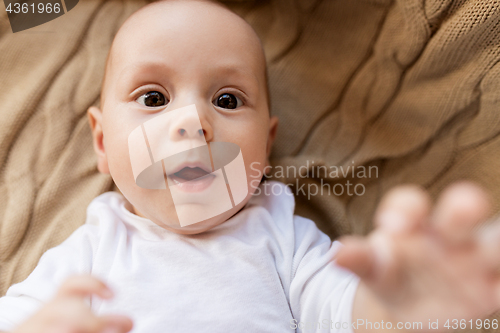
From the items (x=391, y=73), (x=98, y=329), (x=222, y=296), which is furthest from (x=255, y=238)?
(x=391, y=73)

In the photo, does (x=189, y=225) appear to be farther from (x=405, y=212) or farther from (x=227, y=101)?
(x=405, y=212)

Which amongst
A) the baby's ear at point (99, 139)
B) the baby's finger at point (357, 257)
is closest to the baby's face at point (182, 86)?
the baby's ear at point (99, 139)

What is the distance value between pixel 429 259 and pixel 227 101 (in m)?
0.54

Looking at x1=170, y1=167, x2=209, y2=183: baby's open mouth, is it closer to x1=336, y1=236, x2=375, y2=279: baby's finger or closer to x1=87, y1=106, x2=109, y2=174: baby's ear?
x1=87, y1=106, x2=109, y2=174: baby's ear

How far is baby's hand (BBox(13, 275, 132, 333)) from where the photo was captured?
1.53ft

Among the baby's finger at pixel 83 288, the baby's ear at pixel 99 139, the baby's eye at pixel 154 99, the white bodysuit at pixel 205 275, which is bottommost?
the white bodysuit at pixel 205 275

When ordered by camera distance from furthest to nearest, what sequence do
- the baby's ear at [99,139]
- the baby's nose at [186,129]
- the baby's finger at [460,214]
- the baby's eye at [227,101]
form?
the baby's ear at [99,139]
the baby's eye at [227,101]
the baby's nose at [186,129]
the baby's finger at [460,214]

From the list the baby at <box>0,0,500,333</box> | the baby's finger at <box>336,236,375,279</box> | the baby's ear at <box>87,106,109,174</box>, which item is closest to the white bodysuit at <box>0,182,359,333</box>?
the baby at <box>0,0,500,333</box>

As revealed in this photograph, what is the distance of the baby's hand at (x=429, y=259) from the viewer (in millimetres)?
404

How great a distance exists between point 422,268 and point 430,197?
0.63 metres

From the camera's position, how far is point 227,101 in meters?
0.83

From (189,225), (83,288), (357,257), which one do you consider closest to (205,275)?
(189,225)

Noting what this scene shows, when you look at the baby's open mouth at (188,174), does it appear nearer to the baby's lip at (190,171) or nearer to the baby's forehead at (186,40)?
the baby's lip at (190,171)

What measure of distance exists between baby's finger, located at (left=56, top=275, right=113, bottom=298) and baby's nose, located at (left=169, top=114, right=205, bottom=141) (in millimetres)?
316
